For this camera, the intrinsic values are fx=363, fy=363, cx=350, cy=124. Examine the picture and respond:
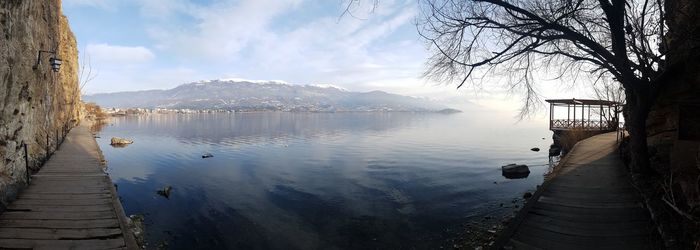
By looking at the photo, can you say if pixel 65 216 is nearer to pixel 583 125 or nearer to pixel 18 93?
pixel 18 93

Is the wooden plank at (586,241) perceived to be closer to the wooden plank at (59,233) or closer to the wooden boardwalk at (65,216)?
the wooden boardwalk at (65,216)

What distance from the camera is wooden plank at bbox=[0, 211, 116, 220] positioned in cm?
917

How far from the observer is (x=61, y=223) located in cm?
898

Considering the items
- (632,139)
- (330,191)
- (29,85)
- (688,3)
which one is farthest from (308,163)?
(688,3)

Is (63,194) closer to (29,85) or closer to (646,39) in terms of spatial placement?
(29,85)

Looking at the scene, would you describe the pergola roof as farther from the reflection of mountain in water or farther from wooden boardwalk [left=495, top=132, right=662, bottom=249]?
the reflection of mountain in water

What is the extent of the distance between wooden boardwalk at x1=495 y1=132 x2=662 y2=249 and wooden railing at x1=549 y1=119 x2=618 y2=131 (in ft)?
92.1

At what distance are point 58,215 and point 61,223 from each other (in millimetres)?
782

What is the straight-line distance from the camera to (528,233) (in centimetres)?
833

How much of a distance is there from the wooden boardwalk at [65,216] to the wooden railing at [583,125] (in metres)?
40.7

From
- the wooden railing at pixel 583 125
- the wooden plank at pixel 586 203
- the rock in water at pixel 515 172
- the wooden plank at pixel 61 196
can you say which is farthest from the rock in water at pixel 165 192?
the wooden railing at pixel 583 125

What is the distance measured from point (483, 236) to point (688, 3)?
1013cm

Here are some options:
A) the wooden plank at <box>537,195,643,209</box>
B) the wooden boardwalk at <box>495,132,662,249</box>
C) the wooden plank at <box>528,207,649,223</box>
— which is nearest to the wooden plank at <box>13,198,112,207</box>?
the wooden boardwalk at <box>495,132,662,249</box>

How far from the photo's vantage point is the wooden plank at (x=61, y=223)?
28.5 ft
